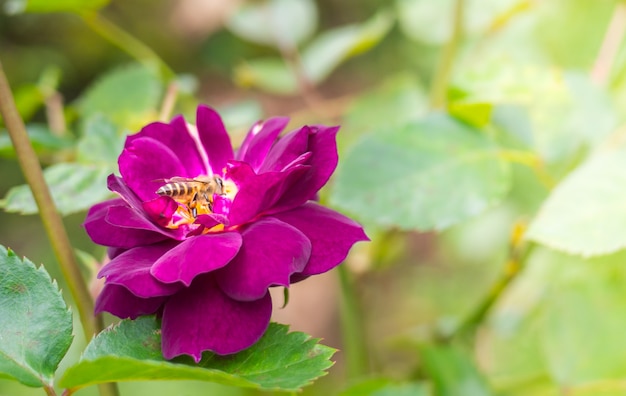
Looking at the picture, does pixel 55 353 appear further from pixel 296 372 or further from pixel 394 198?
pixel 394 198

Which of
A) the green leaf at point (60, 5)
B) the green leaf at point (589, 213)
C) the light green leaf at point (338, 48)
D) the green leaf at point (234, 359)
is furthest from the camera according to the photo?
the light green leaf at point (338, 48)

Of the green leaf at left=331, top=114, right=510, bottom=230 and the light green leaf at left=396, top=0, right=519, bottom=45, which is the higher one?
the light green leaf at left=396, top=0, right=519, bottom=45

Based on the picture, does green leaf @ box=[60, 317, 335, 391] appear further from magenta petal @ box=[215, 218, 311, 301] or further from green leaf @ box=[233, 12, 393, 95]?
green leaf @ box=[233, 12, 393, 95]

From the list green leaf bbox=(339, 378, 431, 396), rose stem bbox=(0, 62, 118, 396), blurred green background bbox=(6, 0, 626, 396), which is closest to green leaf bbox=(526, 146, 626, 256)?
blurred green background bbox=(6, 0, 626, 396)

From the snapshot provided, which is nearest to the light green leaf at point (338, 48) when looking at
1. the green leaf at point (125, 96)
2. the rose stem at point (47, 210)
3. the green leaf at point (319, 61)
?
the green leaf at point (319, 61)

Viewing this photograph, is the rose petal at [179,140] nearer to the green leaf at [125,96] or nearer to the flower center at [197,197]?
the flower center at [197,197]

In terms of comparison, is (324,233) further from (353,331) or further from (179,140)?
(353,331)
